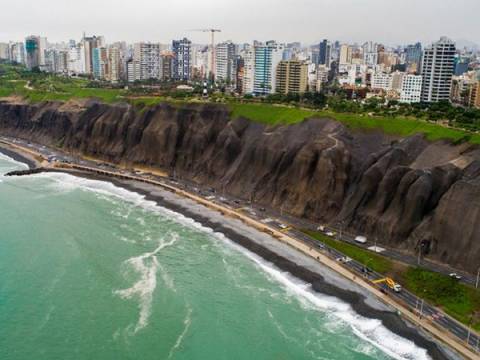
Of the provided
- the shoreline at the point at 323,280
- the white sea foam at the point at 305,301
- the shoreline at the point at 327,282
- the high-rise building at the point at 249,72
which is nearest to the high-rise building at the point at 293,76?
the high-rise building at the point at 249,72

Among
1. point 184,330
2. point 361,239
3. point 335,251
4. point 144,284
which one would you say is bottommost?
point 184,330

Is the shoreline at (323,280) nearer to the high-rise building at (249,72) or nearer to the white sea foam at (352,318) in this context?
the white sea foam at (352,318)

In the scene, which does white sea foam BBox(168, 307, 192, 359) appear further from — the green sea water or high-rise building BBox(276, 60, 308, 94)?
high-rise building BBox(276, 60, 308, 94)

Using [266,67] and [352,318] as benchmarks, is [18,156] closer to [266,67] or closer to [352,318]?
[266,67]

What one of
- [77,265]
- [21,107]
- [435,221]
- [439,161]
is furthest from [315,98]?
[21,107]

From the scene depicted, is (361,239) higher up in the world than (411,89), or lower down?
lower down

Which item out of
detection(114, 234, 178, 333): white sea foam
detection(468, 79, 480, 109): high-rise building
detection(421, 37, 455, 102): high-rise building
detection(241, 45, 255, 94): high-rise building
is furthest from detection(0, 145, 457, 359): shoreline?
detection(421, 37, 455, 102): high-rise building

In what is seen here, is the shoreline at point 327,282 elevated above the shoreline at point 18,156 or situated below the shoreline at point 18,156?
below

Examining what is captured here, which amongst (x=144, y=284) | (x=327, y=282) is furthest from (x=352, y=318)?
(x=144, y=284)
